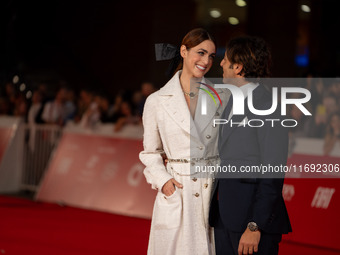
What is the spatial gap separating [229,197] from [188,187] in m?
0.33

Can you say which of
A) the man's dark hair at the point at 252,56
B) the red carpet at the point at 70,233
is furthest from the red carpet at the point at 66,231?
the man's dark hair at the point at 252,56

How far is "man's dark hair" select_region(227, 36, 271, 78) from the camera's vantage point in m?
3.34

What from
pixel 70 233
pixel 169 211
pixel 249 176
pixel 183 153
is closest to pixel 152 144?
pixel 183 153

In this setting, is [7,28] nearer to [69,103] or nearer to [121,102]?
[69,103]

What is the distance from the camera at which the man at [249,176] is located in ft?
10.4

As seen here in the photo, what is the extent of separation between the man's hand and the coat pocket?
48 cm

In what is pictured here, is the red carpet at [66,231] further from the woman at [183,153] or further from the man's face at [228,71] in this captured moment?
the man's face at [228,71]

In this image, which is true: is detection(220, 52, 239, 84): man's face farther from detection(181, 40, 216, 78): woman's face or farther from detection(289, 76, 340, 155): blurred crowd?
detection(289, 76, 340, 155): blurred crowd

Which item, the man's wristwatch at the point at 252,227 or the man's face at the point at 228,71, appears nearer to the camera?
the man's wristwatch at the point at 252,227

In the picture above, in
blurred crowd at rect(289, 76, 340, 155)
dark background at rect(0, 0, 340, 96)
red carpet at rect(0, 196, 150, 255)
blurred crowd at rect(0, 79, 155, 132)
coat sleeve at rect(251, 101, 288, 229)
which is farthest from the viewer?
dark background at rect(0, 0, 340, 96)

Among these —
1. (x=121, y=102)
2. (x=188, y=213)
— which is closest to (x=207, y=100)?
(x=188, y=213)

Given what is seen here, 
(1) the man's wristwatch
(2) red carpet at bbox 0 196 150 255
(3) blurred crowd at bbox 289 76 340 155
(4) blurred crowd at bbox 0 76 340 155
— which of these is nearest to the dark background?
(4) blurred crowd at bbox 0 76 340 155

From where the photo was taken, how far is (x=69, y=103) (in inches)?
466

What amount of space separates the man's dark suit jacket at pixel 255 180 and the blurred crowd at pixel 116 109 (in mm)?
2261
